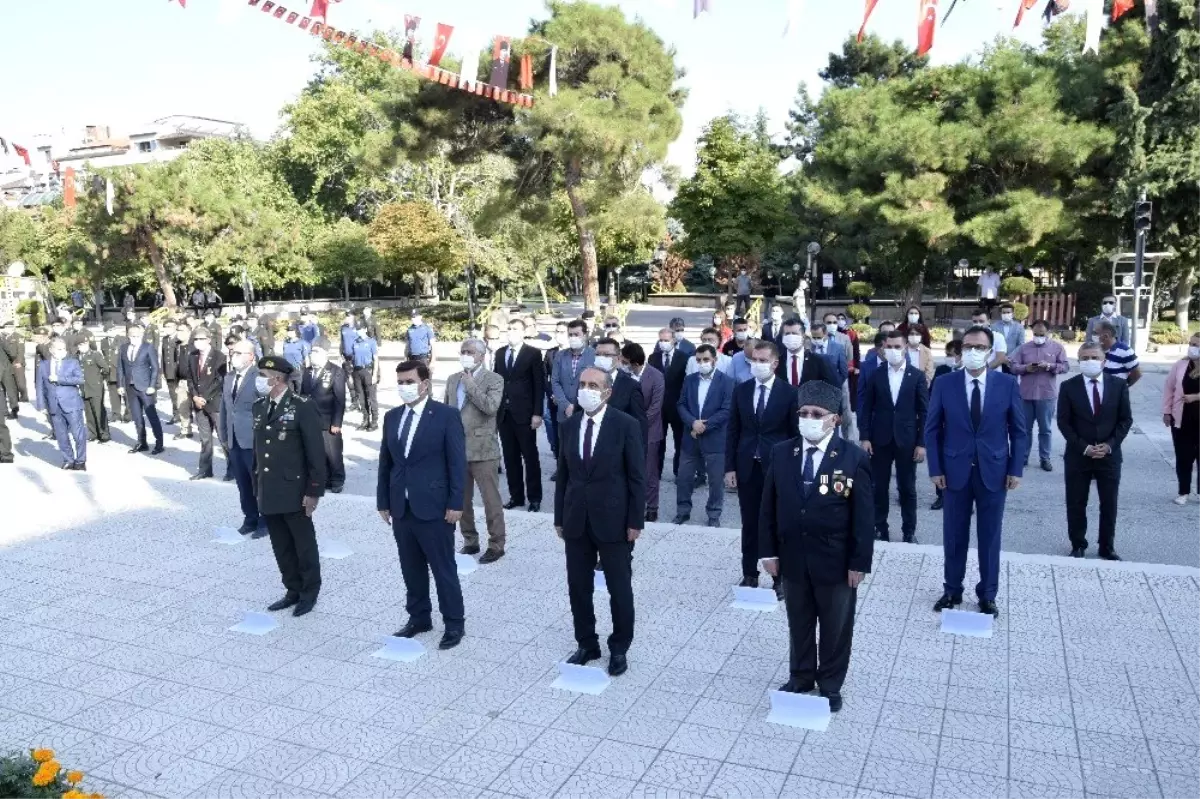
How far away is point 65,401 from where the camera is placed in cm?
1231

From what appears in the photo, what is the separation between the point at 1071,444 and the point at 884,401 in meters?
1.46

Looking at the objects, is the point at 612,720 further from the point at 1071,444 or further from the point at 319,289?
the point at 319,289

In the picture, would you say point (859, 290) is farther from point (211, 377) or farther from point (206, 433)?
point (206, 433)

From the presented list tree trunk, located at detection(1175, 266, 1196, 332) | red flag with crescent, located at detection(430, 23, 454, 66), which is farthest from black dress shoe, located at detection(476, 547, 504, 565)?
tree trunk, located at detection(1175, 266, 1196, 332)

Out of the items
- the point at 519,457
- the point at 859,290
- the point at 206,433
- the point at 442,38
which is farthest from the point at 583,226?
the point at 519,457

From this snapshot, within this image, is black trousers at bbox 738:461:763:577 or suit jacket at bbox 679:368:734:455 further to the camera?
suit jacket at bbox 679:368:734:455

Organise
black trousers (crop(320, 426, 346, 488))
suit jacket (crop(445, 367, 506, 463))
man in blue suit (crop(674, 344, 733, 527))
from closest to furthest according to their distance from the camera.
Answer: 1. suit jacket (crop(445, 367, 506, 463))
2. man in blue suit (crop(674, 344, 733, 527))
3. black trousers (crop(320, 426, 346, 488))

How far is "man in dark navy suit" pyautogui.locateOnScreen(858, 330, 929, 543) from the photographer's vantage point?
308 inches

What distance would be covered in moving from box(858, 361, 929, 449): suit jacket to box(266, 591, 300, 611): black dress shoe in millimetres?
4742

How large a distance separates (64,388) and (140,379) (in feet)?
3.08

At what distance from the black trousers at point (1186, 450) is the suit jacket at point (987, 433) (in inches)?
149

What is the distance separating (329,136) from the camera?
4462cm

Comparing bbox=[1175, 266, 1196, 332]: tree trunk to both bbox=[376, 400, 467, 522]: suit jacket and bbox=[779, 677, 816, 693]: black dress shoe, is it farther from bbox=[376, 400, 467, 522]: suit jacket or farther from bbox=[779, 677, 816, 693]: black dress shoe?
bbox=[376, 400, 467, 522]: suit jacket

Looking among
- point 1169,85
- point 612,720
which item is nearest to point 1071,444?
point 612,720
